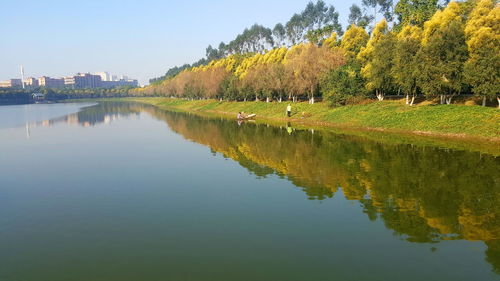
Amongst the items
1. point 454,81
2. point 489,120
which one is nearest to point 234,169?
point 489,120

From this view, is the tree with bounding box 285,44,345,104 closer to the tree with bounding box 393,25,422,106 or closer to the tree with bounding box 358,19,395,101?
the tree with bounding box 358,19,395,101

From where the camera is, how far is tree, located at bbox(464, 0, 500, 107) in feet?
114

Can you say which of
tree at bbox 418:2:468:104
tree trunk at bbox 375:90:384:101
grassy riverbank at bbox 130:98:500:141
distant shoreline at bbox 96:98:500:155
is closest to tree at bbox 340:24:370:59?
grassy riverbank at bbox 130:98:500:141

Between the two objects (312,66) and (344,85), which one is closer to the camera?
(344,85)

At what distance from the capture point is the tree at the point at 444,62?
3894 cm

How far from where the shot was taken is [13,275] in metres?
10.3

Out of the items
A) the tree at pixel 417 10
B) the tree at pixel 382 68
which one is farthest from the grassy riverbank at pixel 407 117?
the tree at pixel 417 10

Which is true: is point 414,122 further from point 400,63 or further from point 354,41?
point 354,41

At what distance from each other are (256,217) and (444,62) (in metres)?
36.1

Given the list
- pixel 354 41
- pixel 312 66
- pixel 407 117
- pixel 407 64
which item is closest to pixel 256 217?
pixel 407 117

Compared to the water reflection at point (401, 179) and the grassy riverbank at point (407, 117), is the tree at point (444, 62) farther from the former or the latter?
the water reflection at point (401, 179)

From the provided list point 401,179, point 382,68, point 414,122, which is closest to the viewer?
point 401,179

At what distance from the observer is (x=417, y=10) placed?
6700 cm

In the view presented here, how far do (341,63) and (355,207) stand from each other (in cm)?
5018
